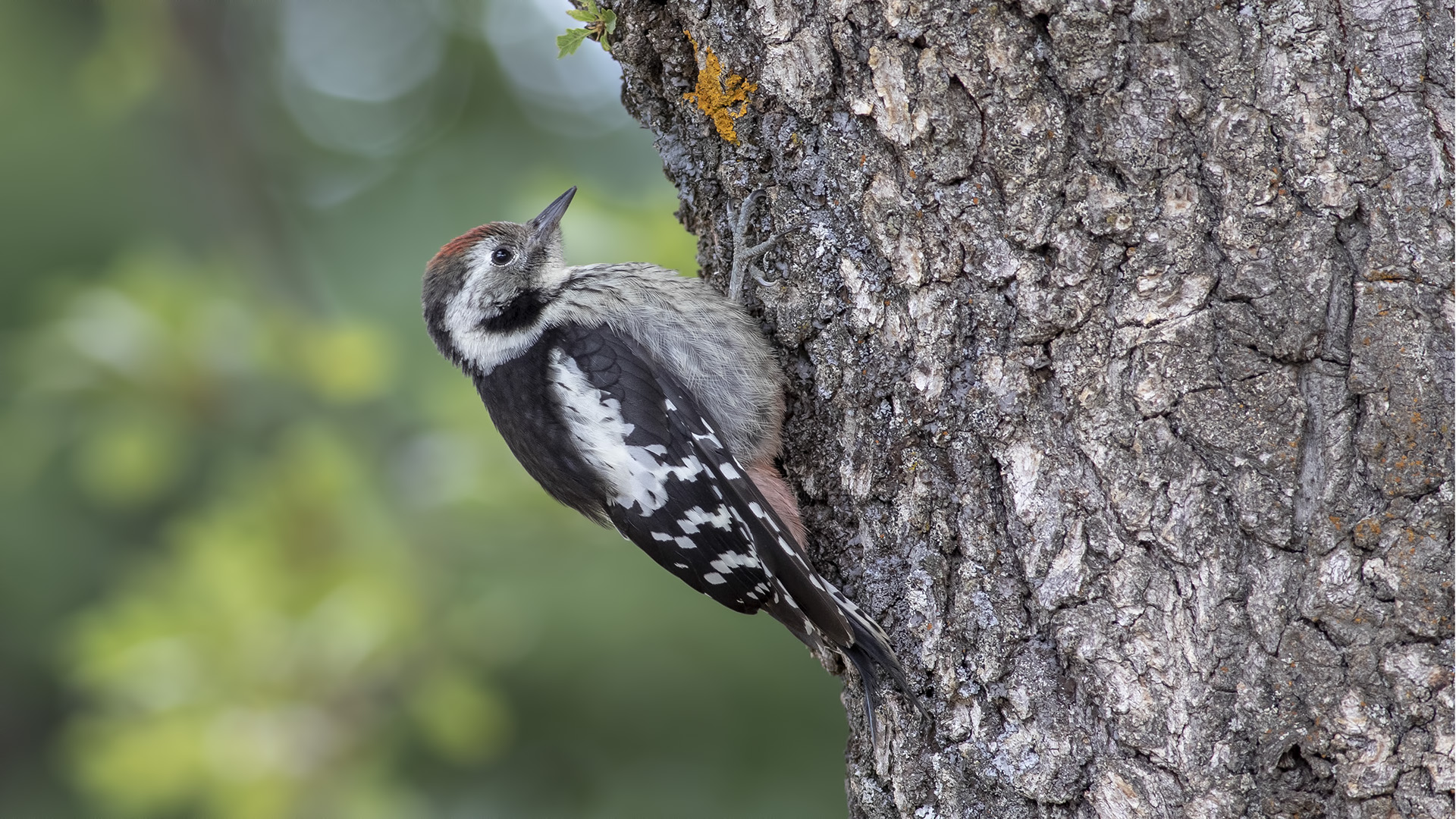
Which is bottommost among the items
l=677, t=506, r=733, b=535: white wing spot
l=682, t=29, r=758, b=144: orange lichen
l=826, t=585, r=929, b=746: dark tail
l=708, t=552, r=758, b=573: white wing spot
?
l=826, t=585, r=929, b=746: dark tail

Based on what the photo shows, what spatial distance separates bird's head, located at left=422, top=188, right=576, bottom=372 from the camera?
3.00 m

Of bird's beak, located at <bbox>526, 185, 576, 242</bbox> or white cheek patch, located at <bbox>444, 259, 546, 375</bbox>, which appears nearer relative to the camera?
white cheek patch, located at <bbox>444, 259, 546, 375</bbox>

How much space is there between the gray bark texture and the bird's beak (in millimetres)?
1193

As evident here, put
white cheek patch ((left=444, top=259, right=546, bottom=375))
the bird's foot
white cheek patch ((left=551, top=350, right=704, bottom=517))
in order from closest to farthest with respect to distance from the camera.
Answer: the bird's foot, white cheek patch ((left=551, top=350, right=704, bottom=517)), white cheek patch ((left=444, top=259, right=546, bottom=375))

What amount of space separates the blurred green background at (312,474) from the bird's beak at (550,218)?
7 cm

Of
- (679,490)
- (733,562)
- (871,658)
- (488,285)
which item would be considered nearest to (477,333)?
(488,285)

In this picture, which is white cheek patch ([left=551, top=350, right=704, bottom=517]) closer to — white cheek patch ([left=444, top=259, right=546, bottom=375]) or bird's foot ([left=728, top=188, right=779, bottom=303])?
white cheek patch ([left=444, top=259, right=546, bottom=375])

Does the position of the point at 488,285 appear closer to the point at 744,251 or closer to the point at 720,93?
the point at 744,251

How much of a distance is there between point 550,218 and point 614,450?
952 mm

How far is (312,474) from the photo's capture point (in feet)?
11.8

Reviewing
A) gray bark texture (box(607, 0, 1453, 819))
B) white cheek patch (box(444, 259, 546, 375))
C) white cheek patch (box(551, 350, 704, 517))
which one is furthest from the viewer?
white cheek patch (box(444, 259, 546, 375))

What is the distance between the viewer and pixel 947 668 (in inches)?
77.7

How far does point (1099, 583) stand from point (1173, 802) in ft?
1.23

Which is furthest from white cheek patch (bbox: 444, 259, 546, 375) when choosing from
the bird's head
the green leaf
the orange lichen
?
the orange lichen
